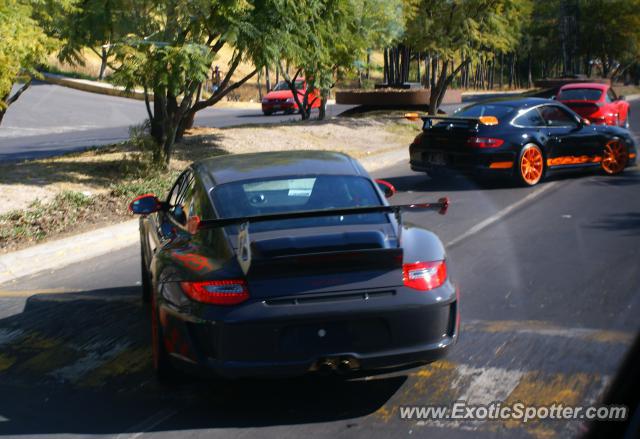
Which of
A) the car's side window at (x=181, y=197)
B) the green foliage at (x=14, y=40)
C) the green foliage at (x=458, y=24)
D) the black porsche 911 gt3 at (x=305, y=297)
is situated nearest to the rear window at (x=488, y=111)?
the green foliage at (x=14, y=40)

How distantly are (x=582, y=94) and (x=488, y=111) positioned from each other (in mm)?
8773

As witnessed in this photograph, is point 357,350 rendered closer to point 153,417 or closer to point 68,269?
point 153,417

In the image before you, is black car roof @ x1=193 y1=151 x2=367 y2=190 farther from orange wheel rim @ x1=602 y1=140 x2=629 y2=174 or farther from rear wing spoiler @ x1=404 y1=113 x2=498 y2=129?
orange wheel rim @ x1=602 y1=140 x2=629 y2=174

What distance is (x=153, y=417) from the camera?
487cm

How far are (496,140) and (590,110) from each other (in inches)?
349

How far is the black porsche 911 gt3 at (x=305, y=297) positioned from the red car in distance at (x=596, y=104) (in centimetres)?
1708

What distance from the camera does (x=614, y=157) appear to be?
14484 millimetres

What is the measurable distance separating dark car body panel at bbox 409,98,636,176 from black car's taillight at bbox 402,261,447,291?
8.73 m

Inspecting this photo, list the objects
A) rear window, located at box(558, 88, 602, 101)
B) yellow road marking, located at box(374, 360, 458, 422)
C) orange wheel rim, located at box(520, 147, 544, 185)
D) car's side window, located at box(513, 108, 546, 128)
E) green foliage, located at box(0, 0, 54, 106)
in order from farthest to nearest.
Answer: rear window, located at box(558, 88, 602, 101)
car's side window, located at box(513, 108, 546, 128)
orange wheel rim, located at box(520, 147, 544, 185)
green foliage, located at box(0, 0, 54, 106)
yellow road marking, located at box(374, 360, 458, 422)

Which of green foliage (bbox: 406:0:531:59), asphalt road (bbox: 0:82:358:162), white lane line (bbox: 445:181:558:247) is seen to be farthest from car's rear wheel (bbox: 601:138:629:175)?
asphalt road (bbox: 0:82:358:162)

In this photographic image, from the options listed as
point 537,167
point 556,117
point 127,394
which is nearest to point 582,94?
point 556,117

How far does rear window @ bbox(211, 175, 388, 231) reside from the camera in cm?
562

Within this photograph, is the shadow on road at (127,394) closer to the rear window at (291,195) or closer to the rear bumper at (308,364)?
the rear bumper at (308,364)

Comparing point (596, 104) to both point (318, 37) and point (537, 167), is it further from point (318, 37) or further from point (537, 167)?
point (318, 37)
